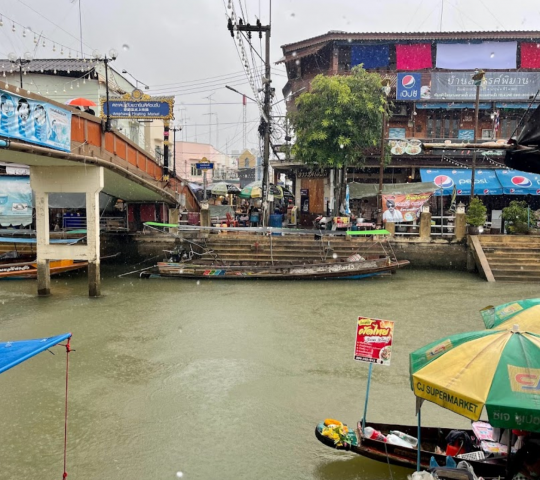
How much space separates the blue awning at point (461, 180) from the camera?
24.0m

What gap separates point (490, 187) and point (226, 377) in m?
19.8

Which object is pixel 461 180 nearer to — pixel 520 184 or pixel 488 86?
pixel 520 184

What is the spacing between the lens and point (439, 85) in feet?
84.4

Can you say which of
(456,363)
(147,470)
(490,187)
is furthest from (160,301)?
(490,187)

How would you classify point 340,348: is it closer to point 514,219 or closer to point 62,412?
point 62,412

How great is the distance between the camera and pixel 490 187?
24016mm

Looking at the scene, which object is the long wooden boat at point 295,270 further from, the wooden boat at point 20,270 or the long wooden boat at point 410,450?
the long wooden boat at point 410,450

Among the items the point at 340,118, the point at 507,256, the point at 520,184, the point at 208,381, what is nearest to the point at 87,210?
the point at 208,381

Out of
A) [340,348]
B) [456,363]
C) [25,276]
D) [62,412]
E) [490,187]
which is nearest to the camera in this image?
[456,363]

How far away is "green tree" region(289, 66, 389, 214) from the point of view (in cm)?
2183

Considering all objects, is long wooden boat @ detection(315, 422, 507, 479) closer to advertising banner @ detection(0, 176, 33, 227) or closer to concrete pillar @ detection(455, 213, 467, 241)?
concrete pillar @ detection(455, 213, 467, 241)

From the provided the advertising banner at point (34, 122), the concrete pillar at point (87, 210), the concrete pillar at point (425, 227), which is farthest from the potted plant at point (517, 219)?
the advertising banner at point (34, 122)

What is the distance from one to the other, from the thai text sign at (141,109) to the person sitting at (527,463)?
55.1ft

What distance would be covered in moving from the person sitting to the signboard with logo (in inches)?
663
